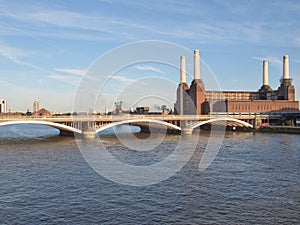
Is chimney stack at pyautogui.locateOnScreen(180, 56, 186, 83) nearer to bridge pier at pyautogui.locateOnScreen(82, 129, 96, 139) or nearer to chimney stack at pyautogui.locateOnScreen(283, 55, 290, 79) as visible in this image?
chimney stack at pyautogui.locateOnScreen(283, 55, 290, 79)

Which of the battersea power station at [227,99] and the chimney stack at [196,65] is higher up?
the chimney stack at [196,65]

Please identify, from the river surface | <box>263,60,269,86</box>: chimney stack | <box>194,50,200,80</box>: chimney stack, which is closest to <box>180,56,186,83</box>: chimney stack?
<box>194,50,200,80</box>: chimney stack

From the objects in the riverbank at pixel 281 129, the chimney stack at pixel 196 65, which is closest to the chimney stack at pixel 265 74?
the chimney stack at pixel 196 65

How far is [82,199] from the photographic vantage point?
56.5ft

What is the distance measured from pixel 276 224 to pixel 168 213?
4.43 m

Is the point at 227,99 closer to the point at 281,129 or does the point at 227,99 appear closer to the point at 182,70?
the point at 182,70

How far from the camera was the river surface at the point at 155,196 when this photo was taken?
14602mm

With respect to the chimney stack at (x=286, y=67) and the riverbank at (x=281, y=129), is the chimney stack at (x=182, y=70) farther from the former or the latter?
the riverbank at (x=281, y=129)

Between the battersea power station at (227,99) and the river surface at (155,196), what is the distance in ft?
214

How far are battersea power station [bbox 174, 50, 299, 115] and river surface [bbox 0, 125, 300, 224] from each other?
6513cm

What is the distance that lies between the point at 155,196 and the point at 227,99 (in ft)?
272

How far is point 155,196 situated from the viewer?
714 inches

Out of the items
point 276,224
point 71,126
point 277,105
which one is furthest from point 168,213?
point 277,105

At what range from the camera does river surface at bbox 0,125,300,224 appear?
14.6 m
